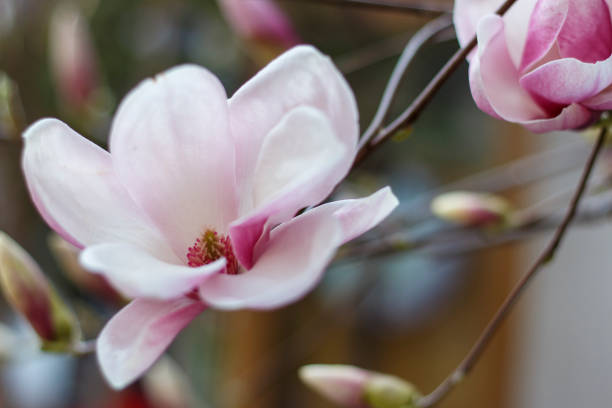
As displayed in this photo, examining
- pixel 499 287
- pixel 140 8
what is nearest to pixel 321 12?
pixel 140 8

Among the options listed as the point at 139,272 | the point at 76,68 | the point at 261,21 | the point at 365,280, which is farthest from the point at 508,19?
the point at 365,280

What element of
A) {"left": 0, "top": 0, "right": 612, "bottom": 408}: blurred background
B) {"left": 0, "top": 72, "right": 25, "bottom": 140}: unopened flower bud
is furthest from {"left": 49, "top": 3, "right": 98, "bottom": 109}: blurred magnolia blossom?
{"left": 0, "top": 0, "right": 612, "bottom": 408}: blurred background

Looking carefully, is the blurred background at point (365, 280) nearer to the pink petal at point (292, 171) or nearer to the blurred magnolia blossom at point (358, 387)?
the blurred magnolia blossom at point (358, 387)

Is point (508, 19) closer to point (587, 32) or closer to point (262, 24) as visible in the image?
point (587, 32)

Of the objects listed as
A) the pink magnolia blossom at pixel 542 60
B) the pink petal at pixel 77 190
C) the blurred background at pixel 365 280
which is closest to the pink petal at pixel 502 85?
the pink magnolia blossom at pixel 542 60

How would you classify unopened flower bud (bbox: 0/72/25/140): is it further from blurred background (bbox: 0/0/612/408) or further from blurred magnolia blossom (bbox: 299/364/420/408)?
blurred background (bbox: 0/0/612/408)

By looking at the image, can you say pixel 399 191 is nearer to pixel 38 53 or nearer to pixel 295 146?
pixel 38 53

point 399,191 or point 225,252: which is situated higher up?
point 225,252
